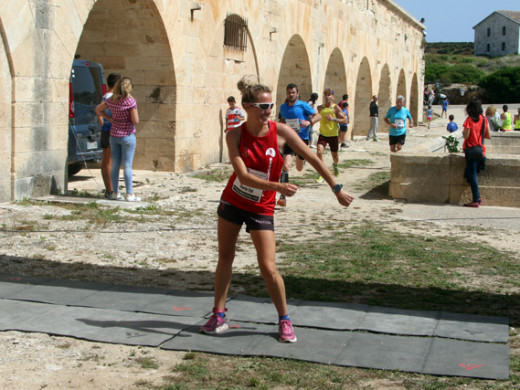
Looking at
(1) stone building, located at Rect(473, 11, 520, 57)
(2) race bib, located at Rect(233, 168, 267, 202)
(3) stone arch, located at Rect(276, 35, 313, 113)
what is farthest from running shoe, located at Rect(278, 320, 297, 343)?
(1) stone building, located at Rect(473, 11, 520, 57)

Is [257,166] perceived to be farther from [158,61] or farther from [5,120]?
[158,61]

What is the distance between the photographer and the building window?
14227 millimetres

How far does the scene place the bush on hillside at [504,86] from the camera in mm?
60406

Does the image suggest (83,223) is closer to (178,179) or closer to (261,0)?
(178,179)

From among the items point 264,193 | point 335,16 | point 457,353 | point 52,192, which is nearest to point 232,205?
point 264,193

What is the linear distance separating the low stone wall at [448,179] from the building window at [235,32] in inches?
217

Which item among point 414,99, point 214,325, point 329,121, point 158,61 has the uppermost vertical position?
point 414,99

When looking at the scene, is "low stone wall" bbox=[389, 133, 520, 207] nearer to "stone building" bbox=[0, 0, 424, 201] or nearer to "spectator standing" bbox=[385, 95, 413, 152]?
"spectator standing" bbox=[385, 95, 413, 152]

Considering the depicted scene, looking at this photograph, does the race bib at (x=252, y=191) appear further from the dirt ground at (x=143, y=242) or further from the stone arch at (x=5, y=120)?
the stone arch at (x=5, y=120)

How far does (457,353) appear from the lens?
3945mm

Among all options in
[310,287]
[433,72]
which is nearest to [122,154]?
[310,287]

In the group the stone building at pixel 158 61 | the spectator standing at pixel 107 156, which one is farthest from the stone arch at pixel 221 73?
the spectator standing at pixel 107 156

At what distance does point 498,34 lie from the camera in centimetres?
10075

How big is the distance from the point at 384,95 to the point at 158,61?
64.2 feet
